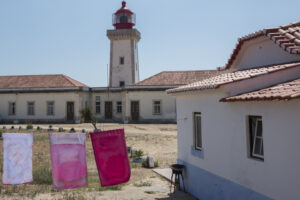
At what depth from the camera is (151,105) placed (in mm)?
27422

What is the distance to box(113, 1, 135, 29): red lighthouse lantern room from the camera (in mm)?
30609

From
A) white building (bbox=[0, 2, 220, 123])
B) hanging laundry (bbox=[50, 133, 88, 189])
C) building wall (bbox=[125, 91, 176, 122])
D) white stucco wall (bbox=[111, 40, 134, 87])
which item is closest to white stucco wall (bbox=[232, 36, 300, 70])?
hanging laundry (bbox=[50, 133, 88, 189])

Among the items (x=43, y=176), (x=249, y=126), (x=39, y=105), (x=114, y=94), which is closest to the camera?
(x=249, y=126)

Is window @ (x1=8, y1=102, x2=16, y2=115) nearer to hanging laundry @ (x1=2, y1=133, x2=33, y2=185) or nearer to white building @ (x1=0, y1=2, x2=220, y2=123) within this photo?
white building @ (x1=0, y1=2, x2=220, y2=123)

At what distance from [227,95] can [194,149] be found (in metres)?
2.16

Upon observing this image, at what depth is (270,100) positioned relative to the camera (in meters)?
4.23

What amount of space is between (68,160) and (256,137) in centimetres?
371

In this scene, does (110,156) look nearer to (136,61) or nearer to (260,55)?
(260,55)

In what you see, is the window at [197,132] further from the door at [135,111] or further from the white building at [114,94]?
the door at [135,111]

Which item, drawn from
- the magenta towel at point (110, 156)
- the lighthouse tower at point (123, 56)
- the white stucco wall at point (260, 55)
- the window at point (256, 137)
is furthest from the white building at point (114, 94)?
the window at point (256, 137)

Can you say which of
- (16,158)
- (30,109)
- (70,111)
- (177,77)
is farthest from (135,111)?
(16,158)

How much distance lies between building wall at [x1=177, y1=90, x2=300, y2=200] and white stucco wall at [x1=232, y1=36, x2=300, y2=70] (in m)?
1.78

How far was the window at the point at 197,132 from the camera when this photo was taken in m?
7.02

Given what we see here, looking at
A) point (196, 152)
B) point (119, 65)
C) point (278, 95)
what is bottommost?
point (196, 152)
